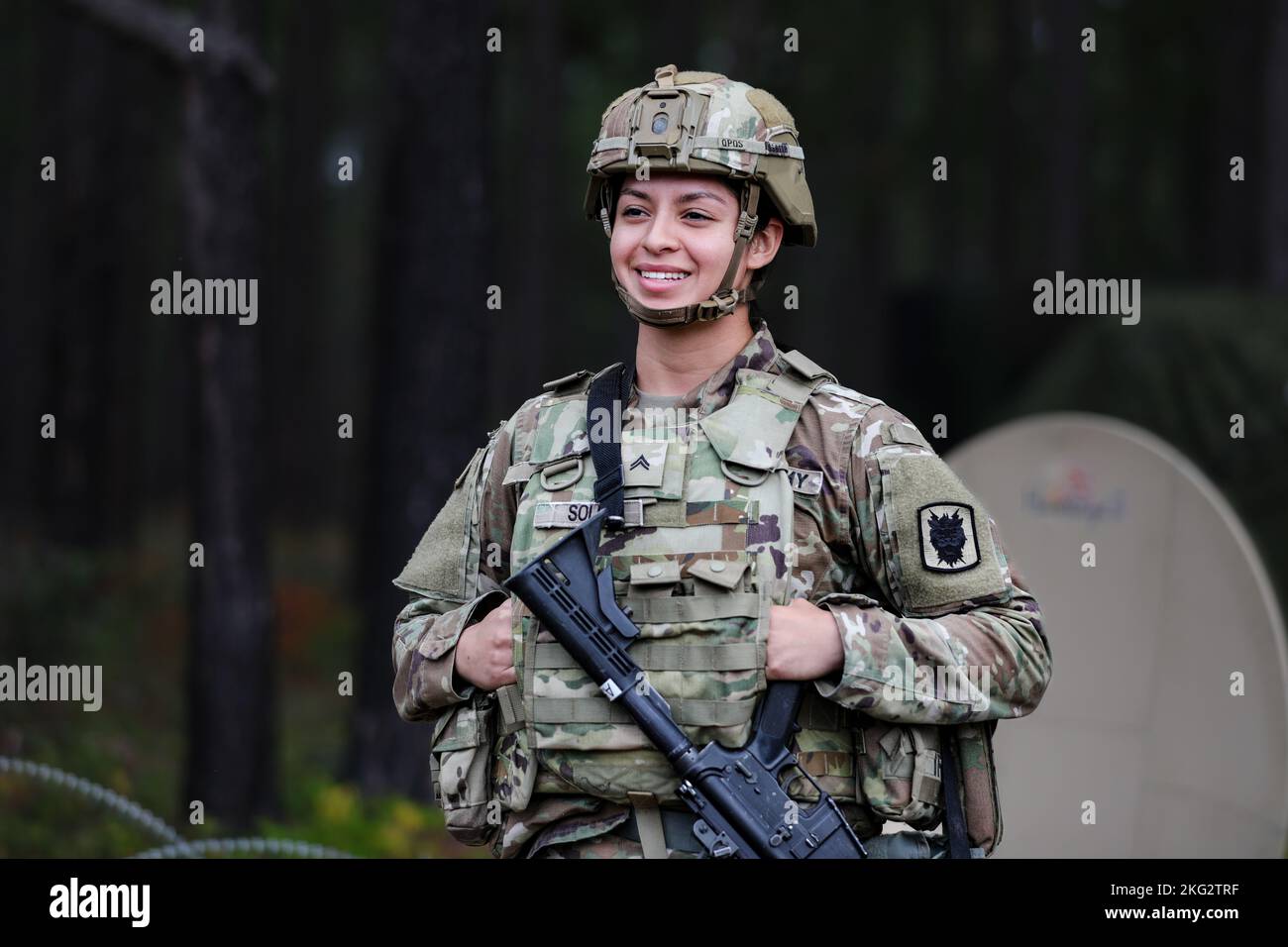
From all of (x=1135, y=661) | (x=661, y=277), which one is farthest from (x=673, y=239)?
(x=1135, y=661)

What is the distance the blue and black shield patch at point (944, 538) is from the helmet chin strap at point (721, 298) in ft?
2.07

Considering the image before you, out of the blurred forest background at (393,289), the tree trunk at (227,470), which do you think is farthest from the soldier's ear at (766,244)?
the tree trunk at (227,470)

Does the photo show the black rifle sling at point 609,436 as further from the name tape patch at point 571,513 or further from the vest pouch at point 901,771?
the vest pouch at point 901,771

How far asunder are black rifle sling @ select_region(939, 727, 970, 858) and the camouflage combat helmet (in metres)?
1.05

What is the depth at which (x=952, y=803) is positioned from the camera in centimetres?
358

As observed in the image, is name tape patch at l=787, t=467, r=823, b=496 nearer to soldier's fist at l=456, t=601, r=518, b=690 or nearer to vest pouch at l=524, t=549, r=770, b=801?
vest pouch at l=524, t=549, r=770, b=801

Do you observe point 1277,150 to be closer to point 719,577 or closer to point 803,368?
point 803,368

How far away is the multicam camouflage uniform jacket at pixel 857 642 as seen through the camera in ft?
11.3

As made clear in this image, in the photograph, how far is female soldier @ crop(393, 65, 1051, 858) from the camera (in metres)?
3.43

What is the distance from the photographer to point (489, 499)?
382 cm

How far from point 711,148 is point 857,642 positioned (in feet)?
3.59

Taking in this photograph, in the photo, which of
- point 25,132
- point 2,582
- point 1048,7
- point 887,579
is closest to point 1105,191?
point 1048,7

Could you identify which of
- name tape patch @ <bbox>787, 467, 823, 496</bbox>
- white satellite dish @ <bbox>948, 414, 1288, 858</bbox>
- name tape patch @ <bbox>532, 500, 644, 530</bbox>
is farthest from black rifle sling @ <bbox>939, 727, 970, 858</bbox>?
white satellite dish @ <bbox>948, 414, 1288, 858</bbox>

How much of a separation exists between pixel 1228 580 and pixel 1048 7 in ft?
54.0
